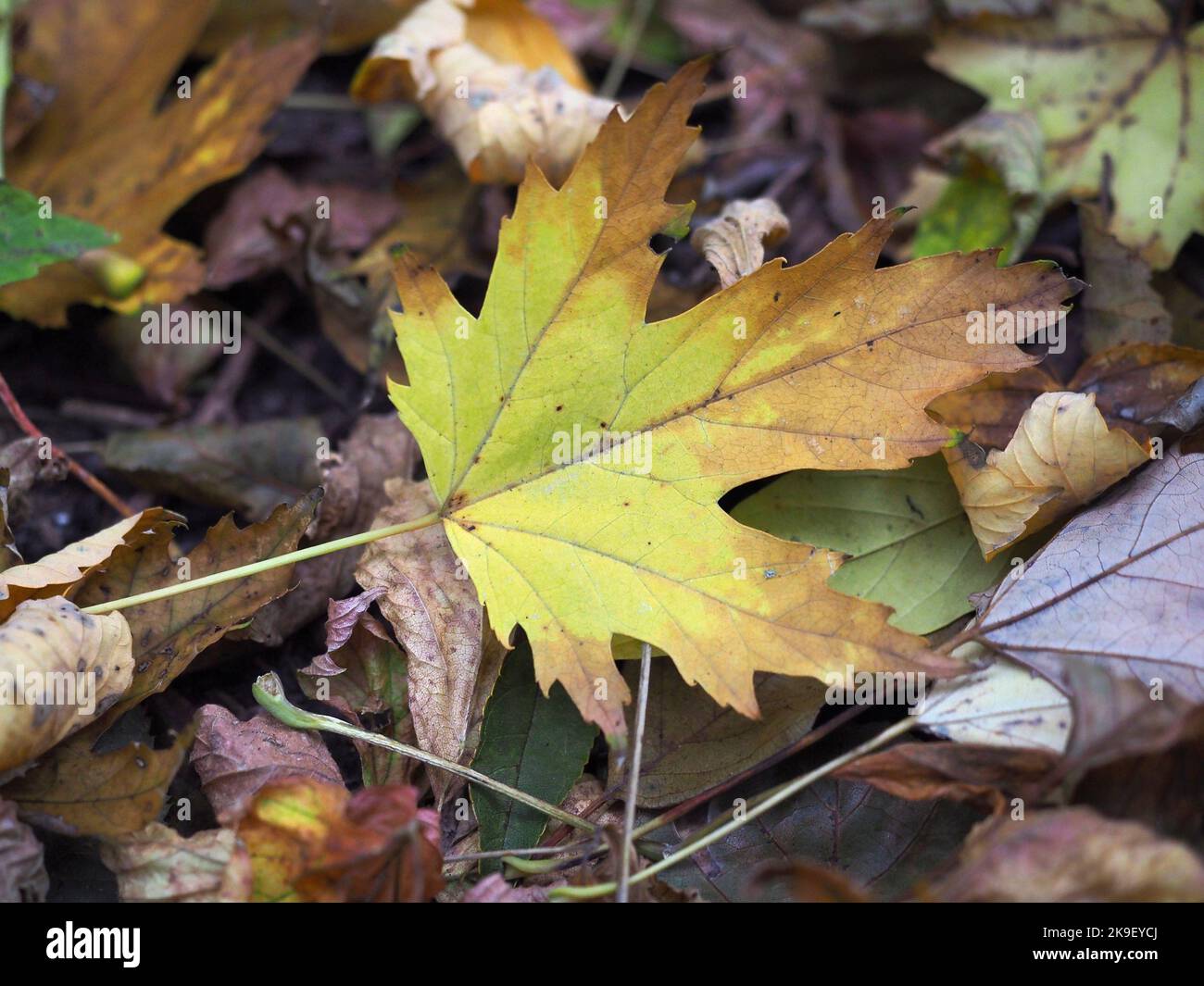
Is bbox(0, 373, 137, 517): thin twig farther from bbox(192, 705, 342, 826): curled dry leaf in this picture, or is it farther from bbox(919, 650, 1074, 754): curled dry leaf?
bbox(919, 650, 1074, 754): curled dry leaf

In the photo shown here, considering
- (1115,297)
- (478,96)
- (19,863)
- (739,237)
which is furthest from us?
(478,96)

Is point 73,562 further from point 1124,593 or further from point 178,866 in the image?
point 1124,593

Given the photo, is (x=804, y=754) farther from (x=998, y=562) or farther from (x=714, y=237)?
(x=714, y=237)

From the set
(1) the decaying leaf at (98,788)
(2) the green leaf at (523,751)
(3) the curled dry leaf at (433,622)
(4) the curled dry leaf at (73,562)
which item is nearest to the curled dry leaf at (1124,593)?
(2) the green leaf at (523,751)

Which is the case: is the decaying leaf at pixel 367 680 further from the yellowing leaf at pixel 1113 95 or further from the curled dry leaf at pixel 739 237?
the yellowing leaf at pixel 1113 95

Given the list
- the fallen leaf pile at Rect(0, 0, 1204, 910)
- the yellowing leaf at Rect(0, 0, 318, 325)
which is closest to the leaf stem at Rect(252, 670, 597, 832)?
the fallen leaf pile at Rect(0, 0, 1204, 910)

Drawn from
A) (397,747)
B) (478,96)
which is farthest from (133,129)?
(397,747)
